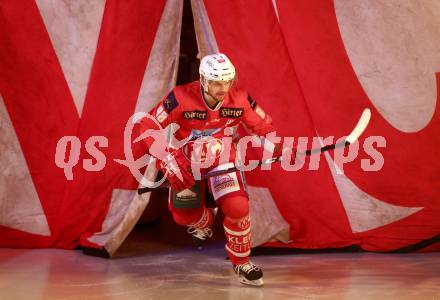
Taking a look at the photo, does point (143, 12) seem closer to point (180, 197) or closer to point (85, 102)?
point (85, 102)

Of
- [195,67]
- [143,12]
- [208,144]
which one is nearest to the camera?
[208,144]

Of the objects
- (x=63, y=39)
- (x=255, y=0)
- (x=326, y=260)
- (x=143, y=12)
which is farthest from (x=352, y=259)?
(x=63, y=39)

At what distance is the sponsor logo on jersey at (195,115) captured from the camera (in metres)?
3.46

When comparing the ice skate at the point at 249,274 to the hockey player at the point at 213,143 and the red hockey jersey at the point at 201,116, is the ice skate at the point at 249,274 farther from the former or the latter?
the red hockey jersey at the point at 201,116

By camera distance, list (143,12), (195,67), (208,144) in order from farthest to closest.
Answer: (195,67) < (143,12) < (208,144)

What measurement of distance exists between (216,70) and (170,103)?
30 cm

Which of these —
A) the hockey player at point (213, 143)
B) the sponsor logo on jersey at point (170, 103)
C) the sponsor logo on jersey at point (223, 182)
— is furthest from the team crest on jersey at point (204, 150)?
the sponsor logo on jersey at point (170, 103)

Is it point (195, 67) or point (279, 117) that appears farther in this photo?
point (195, 67)

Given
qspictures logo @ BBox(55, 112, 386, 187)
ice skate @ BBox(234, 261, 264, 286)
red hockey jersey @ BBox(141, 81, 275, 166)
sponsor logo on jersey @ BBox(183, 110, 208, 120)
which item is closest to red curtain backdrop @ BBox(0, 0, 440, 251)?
qspictures logo @ BBox(55, 112, 386, 187)

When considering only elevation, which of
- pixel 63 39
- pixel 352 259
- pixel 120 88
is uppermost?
pixel 63 39

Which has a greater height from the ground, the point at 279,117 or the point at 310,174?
the point at 279,117

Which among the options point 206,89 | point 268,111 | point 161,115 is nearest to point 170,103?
point 161,115

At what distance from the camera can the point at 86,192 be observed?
4.13m

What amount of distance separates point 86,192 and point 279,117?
1.23m
